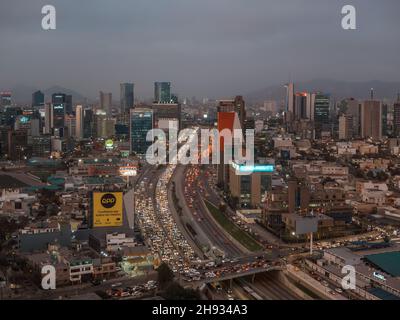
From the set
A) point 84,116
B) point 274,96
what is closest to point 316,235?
point 84,116

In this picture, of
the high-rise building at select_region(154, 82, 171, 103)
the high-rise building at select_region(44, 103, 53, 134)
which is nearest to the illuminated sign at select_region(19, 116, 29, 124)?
the high-rise building at select_region(44, 103, 53, 134)

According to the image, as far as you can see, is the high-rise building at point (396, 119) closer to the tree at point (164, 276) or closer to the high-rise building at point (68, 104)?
the high-rise building at point (68, 104)

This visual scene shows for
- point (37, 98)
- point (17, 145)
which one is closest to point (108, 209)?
point (17, 145)

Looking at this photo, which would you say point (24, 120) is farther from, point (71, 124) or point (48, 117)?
point (71, 124)
